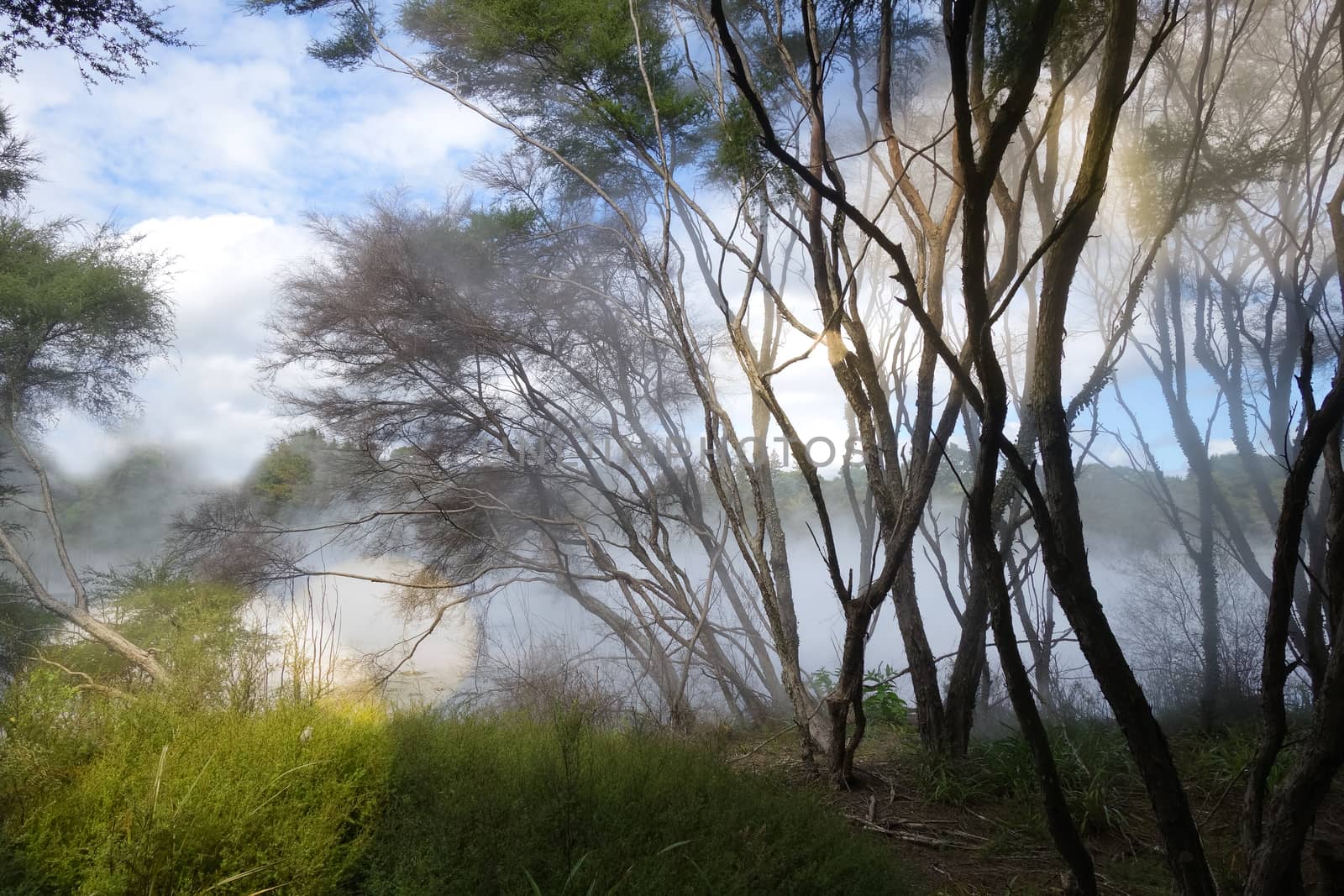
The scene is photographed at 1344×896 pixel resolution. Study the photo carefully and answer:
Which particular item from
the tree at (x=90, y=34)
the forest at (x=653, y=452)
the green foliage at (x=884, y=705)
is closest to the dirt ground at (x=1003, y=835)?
the forest at (x=653, y=452)

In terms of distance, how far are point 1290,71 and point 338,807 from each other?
419cm

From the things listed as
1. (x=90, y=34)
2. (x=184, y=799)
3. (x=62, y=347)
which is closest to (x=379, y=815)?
(x=184, y=799)

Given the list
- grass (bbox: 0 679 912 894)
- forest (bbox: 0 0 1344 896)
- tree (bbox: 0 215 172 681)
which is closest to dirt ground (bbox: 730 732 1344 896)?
forest (bbox: 0 0 1344 896)

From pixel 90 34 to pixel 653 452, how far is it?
120 inches

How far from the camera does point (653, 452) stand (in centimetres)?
403

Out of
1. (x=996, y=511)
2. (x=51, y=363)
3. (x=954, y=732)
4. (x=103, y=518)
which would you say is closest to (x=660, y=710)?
(x=954, y=732)

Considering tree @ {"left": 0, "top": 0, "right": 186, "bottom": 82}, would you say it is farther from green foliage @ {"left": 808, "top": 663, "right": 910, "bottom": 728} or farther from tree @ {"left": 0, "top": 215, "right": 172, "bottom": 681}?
green foliage @ {"left": 808, "top": 663, "right": 910, "bottom": 728}

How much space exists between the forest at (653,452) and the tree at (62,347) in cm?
2

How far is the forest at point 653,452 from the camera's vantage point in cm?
151

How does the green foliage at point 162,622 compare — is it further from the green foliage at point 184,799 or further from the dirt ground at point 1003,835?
the dirt ground at point 1003,835

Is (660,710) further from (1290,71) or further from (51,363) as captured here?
(1290,71)

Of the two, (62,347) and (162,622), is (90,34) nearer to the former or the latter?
(62,347)

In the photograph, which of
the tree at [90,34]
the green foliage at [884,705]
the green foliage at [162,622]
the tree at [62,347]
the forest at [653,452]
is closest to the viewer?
the forest at [653,452]

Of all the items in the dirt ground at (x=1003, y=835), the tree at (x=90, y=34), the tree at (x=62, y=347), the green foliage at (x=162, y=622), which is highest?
the tree at (x=90, y=34)
